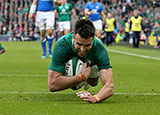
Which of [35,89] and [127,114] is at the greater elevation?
[127,114]

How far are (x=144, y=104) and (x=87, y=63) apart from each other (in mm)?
840

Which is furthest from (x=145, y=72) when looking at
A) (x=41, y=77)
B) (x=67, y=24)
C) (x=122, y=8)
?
(x=122, y=8)

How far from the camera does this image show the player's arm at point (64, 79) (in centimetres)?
536

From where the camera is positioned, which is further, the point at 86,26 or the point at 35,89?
the point at 35,89

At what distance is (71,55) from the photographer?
5.58 m

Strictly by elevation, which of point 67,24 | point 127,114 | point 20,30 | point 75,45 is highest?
point 75,45

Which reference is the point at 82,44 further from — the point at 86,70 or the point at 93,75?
the point at 93,75

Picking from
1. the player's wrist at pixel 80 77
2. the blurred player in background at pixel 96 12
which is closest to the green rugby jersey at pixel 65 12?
the blurred player in background at pixel 96 12

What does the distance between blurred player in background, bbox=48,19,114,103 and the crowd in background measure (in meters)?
29.8

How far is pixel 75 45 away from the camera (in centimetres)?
523

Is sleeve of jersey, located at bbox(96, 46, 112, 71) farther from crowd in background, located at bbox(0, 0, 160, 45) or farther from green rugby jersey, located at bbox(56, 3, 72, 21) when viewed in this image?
crowd in background, located at bbox(0, 0, 160, 45)

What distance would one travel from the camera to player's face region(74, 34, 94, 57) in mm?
5102

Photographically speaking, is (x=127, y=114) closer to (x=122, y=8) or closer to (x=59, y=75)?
(x=59, y=75)

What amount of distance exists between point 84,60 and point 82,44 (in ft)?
1.58
